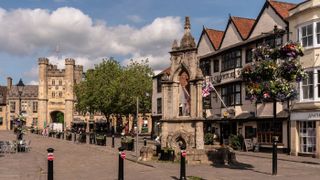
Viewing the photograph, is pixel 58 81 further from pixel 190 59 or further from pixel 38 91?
pixel 190 59

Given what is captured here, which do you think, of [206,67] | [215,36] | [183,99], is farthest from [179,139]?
[215,36]

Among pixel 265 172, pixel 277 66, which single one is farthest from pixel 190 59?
pixel 265 172

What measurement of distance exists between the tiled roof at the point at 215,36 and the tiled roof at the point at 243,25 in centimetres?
355

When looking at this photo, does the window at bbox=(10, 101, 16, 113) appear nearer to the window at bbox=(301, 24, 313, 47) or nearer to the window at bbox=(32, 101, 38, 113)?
the window at bbox=(32, 101, 38, 113)

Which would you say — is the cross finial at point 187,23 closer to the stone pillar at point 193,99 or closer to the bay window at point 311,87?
the stone pillar at point 193,99

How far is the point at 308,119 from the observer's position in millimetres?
28656

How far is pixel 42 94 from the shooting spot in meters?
105

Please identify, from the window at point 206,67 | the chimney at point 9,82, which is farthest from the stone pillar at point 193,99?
the chimney at point 9,82

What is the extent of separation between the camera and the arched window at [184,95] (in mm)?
23234

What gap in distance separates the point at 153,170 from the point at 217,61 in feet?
80.2

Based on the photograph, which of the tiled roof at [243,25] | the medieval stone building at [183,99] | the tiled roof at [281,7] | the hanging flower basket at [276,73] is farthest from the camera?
the tiled roof at [243,25]

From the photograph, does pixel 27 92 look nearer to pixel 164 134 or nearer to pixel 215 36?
pixel 215 36

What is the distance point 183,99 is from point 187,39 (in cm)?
311

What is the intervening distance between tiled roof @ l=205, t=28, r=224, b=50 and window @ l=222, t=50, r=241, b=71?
340cm
